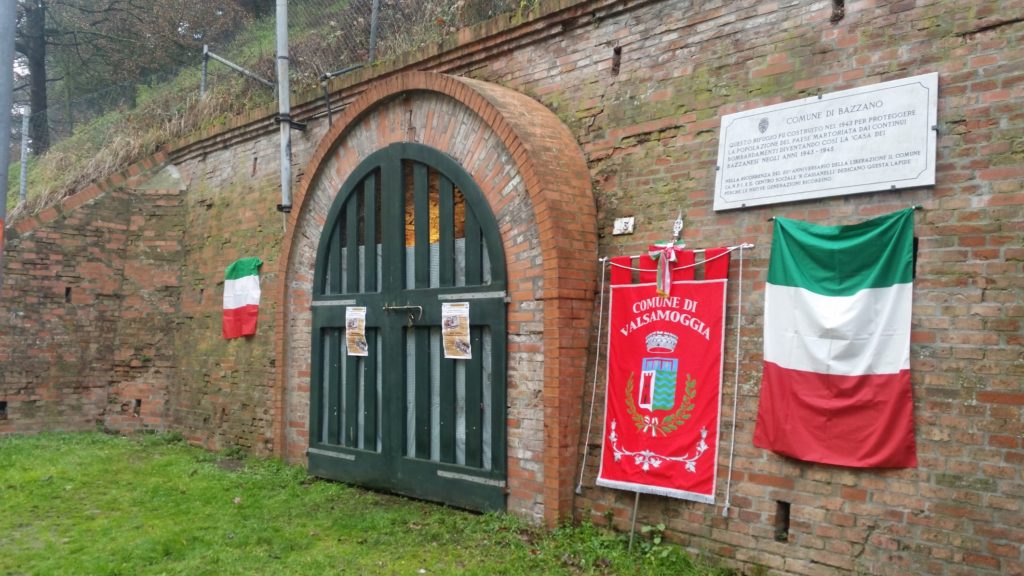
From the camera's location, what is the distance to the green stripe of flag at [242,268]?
10.2m

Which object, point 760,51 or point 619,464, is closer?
point 760,51

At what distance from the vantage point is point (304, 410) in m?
9.09

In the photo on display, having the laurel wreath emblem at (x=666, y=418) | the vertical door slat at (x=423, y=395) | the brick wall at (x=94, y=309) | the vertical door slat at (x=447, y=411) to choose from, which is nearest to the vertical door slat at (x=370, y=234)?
the vertical door slat at (x=423, y=395)

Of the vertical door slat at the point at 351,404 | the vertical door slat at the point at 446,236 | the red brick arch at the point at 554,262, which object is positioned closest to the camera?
the red brick arch at the point at 554,262

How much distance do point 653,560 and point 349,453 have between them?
12.8 ft

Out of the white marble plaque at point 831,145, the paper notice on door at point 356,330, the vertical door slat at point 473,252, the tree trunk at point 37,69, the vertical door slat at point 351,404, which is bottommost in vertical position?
the vertical door slat at point 351,404

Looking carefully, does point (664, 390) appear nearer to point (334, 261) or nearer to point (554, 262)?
point (554, 262)

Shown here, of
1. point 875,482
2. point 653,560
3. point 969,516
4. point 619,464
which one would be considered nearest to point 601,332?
point 619,464

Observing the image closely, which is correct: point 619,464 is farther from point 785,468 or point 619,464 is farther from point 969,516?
point 969,516

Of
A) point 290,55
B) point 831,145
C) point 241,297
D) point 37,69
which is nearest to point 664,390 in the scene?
point 831,145

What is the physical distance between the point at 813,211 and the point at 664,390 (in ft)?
5.45

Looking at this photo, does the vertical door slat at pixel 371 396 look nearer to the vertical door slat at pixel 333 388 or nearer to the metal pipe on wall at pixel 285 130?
the vertical door slat at pixel 333 388

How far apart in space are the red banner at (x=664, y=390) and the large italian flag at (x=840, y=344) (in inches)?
16.0

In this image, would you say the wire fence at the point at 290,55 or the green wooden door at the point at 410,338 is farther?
the wire fence at the point at 290,55
